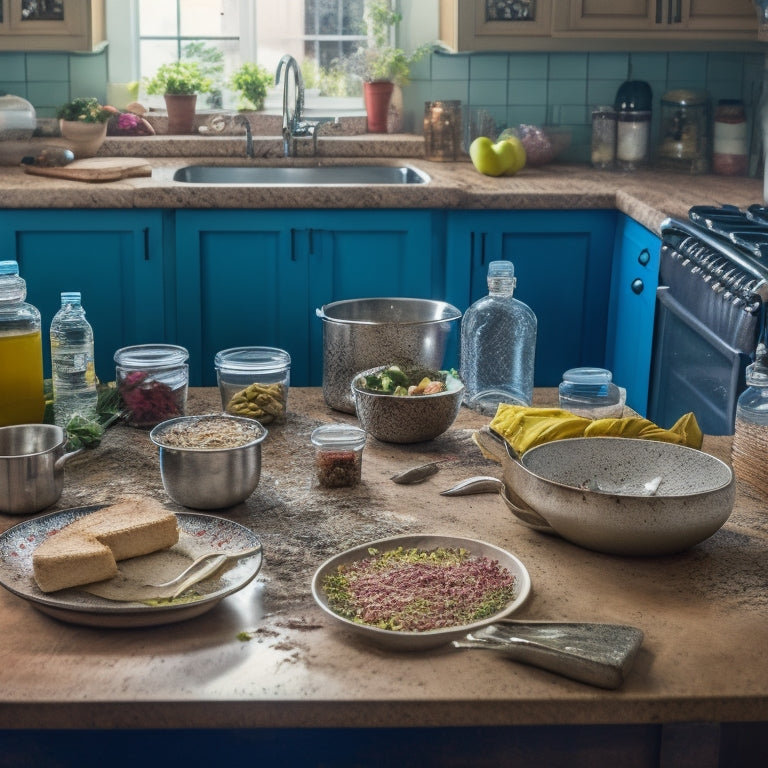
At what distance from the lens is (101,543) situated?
1.28 meters

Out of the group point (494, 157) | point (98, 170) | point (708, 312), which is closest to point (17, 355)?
point (708, 312)

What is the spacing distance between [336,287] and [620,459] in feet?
7.85

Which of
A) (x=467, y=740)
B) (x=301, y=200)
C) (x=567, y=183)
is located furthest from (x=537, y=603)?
(x=567, y=183)

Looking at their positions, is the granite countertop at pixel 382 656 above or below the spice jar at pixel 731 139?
below

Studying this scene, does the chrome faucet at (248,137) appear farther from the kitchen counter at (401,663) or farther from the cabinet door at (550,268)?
the kitchen counter at (401,663)

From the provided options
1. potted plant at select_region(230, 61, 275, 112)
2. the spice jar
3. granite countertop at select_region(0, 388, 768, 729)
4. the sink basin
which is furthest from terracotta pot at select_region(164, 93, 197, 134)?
granite countertop at select_region(0, 388, 768, 729)

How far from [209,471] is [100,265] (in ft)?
8.01

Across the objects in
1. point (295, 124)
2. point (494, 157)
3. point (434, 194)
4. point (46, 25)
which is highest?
point (46, 25)

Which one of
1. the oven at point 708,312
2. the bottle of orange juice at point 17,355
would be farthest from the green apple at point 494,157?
the bottle of orange juice at point 17,355

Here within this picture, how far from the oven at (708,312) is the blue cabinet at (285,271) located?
0.87 meters

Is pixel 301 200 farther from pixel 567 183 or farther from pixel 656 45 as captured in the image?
pixel 656 45

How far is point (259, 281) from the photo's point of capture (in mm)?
3850

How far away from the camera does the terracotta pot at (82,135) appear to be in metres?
4.26

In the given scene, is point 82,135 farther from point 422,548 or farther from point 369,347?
point 422,548
